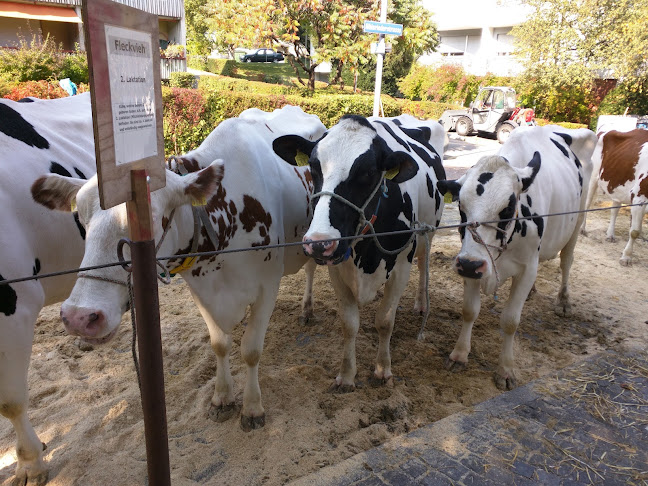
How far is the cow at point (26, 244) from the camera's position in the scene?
240cm

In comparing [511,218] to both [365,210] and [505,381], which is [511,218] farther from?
[505,381]

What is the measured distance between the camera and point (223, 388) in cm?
335

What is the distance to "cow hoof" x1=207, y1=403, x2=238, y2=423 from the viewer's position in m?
3.29

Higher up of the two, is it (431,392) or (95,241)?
(95,241)

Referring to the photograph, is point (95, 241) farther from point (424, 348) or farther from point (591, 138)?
point (591, 138)

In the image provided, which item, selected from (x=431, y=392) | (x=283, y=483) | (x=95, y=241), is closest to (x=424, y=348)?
(x=431, y=392)

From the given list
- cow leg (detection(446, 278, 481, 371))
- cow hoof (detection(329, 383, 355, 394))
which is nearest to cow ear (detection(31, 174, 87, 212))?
cow hoof (detection(329, 383, 355, 394))

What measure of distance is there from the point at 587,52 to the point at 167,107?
61.4 ft

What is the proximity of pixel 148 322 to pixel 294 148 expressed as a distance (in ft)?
5.88

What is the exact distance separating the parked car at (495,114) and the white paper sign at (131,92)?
19717 millimetres

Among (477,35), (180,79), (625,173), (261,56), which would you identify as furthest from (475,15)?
(625,173)

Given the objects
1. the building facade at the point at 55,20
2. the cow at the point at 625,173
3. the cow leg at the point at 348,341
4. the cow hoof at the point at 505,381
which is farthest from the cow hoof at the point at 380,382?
the building facade at the point at 55,20

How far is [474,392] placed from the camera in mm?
3674

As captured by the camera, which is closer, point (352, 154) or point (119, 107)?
point (119, 107)
